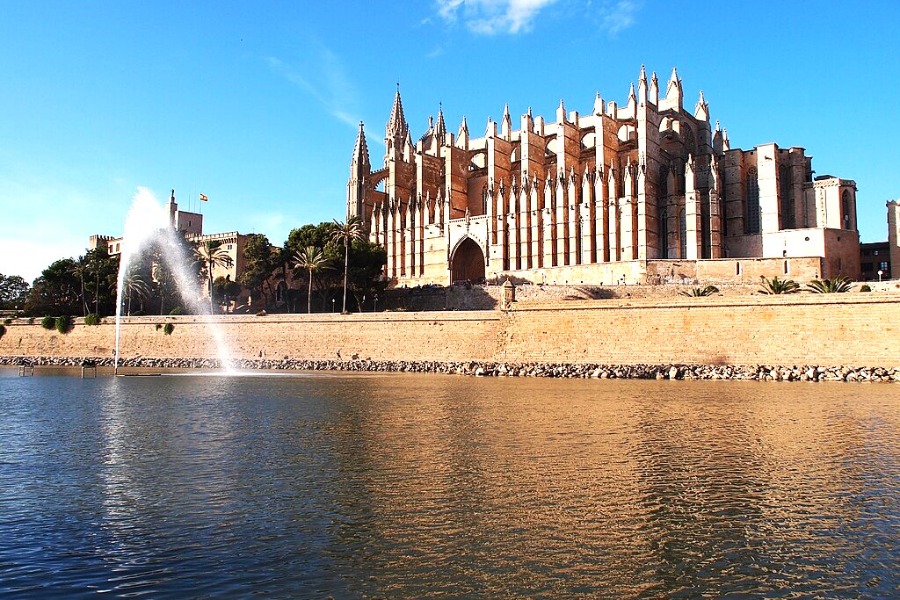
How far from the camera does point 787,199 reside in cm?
4434

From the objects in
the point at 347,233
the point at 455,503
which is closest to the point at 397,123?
the point at 347,233

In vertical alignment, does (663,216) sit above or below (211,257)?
above

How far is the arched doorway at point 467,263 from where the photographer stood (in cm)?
5116

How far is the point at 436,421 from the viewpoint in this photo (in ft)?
50.2

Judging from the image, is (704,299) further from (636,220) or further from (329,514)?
(329,514)

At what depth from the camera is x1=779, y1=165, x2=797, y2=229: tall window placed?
43.8 meters

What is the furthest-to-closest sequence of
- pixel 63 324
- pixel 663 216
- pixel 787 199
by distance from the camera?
pixel 663 216 → pixel 787 199 → pixel 63 324

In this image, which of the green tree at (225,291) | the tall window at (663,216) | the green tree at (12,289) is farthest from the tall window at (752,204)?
the green tree at (12,289)

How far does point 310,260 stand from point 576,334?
57.6ft

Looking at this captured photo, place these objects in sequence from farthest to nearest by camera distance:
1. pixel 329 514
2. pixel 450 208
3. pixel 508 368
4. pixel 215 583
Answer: pixel 450 208
pixel 508 368
pixel 329 514
pixel 215 583

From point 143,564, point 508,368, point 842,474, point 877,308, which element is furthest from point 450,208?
point 143,564

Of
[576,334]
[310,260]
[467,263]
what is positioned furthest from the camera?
[467,263]

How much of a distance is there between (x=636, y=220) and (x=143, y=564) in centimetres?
3925

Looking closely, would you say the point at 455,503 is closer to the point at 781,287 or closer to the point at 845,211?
the point at 781,287
